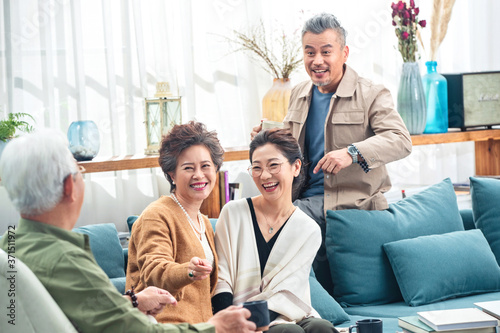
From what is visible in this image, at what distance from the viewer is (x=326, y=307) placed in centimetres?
282

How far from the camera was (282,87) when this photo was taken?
3.76 meters

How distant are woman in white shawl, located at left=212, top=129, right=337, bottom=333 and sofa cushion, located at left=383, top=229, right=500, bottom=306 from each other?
694 mm

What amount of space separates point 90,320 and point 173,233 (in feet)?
2.65

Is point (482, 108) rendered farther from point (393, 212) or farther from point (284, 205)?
point (284, 205)

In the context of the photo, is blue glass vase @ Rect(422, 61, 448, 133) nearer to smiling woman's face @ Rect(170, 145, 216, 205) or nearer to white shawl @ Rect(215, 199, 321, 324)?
white shawl @ Rect(215, 199, 321, 324)

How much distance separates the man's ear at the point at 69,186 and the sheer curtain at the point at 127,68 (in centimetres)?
192

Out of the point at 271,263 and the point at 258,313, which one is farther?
the point at 271,263

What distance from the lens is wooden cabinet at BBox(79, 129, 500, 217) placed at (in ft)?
10.7

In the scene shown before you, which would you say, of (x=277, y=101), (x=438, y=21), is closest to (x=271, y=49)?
(x=277, y=101)

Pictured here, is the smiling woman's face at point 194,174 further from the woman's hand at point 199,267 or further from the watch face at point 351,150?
the watch face at point 351,150

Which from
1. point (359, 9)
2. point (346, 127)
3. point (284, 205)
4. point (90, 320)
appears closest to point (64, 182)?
point (90, 320)

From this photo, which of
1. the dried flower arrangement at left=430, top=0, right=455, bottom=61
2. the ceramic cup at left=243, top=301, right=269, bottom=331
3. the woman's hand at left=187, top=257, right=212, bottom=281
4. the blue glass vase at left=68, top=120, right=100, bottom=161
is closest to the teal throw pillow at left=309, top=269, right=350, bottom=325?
the woman's hand at left=187, top=257, right=212, bottom=281

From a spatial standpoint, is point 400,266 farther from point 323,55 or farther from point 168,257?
point 168,257

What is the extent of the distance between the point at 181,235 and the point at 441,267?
4.48 feet
